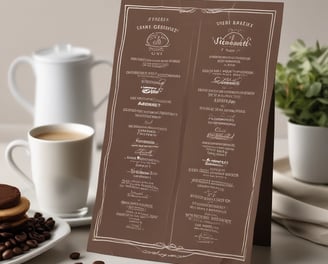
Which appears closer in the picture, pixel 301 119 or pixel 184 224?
pixel 184 224

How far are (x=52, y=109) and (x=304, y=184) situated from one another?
0.52 m

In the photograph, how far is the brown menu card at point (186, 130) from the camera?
1.02 m

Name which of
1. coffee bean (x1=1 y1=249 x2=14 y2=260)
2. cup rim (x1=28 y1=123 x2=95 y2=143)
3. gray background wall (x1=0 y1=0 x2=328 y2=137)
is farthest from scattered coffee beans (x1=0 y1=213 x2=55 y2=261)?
gray background wall (x1=0 y1=0 x2=328 y2=137)

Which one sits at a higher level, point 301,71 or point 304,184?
point 301,71

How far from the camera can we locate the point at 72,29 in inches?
68.4

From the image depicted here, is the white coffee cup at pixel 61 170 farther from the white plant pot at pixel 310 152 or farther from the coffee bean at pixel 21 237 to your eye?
the white plant pot at pixel 310 152

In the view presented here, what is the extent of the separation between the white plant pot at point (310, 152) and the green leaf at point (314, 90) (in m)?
0.05

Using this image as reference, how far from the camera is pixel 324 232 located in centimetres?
110

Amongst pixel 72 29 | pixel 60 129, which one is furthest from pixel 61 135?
pixel 72 29

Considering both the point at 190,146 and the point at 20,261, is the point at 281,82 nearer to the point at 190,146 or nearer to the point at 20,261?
the point at 190,146

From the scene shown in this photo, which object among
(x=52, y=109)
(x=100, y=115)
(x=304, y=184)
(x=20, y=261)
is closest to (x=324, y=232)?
(x=304, y=184)

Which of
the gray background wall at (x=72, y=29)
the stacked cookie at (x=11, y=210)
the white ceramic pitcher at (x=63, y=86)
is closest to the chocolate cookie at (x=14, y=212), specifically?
the stacked cookie at (x=11, y=210)

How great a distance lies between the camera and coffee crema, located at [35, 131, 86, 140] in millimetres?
1204

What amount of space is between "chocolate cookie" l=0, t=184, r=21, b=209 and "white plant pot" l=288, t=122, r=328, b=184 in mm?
430
